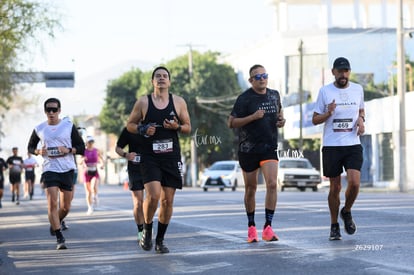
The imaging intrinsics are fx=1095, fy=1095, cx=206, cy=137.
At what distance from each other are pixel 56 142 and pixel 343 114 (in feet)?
13.3

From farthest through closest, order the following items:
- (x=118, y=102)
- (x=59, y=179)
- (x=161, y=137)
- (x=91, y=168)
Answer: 1. (x=118, y=102)
2. (x=91, y=168)
3. (x=59, y=179)
4. (x=161, y=137)

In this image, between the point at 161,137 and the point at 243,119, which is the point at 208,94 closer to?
the point at 243,119

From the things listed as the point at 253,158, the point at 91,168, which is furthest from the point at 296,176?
the point at 253,158

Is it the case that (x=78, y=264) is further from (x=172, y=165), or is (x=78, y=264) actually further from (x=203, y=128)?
(x=203, y=128)

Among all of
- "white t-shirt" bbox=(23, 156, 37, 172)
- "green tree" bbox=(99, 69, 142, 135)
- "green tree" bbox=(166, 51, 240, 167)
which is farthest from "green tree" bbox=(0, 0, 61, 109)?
"green tree" bbox=(99, 69, 142, 135)

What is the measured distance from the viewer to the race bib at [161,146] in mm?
12195

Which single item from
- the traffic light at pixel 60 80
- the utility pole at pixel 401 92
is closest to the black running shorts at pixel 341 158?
the utility pole at pixel 401 92

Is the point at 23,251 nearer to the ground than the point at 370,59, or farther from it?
nearer to the ground

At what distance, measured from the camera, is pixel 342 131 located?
1277cm

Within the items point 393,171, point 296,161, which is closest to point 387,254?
point 296,161

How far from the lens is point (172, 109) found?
12.2 meters

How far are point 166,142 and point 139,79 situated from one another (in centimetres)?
8626

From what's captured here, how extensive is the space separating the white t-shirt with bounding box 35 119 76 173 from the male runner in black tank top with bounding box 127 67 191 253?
2.40 metres

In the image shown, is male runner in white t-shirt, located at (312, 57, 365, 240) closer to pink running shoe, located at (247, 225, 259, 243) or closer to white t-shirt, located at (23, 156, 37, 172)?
pink running shoe, located at (247, 225, 259, 243)
